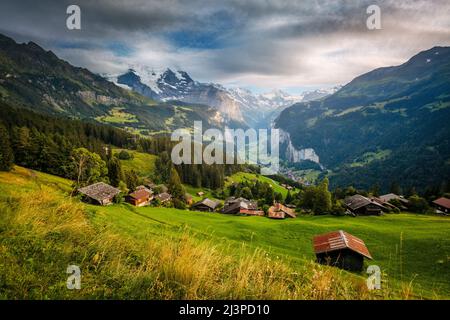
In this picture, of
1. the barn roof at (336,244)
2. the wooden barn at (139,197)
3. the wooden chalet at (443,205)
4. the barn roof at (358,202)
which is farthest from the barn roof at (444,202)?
the wooden barn at (139,197)

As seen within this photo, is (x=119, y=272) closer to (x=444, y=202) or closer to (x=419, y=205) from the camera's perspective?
(x=419, y=205)

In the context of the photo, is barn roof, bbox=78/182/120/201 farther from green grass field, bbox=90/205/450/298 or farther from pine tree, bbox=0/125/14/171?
green grass field, bbox=90/205/450/298

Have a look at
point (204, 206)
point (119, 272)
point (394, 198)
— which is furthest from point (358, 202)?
point (119, 272)

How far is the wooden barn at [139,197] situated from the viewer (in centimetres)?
8238

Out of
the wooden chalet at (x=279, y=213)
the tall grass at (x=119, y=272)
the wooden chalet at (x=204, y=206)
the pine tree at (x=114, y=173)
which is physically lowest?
the wooden chalet at (x=204, y=206)

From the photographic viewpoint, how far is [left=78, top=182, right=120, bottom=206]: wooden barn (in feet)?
193

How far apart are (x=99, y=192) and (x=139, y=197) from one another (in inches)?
879

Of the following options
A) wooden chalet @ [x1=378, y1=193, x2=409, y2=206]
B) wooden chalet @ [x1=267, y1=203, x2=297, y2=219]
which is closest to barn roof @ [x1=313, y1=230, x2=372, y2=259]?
wooden chalet @ [x1=267, y1=203, x2=297, y2=219]

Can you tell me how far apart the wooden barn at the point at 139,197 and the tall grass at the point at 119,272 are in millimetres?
76305

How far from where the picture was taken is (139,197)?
8475cm

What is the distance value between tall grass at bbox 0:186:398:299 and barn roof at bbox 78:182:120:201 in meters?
55.0

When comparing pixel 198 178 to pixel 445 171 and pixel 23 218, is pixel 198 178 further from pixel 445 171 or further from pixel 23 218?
pixel 445 171

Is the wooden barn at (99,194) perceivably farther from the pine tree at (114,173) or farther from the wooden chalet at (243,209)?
the wooden chalet at (243,209)
